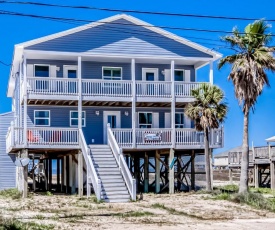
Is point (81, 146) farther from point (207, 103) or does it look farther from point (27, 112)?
point (207, 103)

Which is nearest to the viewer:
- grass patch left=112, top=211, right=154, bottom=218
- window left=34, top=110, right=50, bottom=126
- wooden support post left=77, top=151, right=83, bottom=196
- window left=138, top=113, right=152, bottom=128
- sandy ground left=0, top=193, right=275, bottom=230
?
sandy ground left=0, top=193, right=275, bottom=230

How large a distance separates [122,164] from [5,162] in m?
15.8

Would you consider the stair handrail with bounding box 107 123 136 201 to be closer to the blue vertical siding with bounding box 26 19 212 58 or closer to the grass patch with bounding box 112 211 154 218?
the blue vertical siding with bounding box 26 19 212 58

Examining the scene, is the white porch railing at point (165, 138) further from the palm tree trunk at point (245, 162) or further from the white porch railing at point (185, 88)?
the palm tree trunk at point (245, 162)

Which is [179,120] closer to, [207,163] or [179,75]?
[179,75]

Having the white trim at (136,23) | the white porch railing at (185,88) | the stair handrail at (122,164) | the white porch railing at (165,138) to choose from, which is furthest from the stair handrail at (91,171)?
the white porch railing at (185,88)

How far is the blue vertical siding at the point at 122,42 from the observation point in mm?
33438

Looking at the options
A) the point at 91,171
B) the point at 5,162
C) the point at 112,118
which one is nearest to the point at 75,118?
the point at 112,118

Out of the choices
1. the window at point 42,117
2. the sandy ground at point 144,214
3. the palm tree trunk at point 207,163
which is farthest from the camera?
the window at point 42,117

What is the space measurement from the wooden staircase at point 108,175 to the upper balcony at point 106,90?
3106 millimetres

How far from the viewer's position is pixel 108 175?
1152 inches

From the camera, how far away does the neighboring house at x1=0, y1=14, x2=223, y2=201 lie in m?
31.7

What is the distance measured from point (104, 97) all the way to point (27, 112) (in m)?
5.16

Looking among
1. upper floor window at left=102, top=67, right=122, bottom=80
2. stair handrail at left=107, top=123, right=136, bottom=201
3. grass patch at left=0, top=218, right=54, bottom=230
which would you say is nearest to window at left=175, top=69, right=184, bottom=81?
upper floor window at left=102, top=67, right=122, bottom=80
